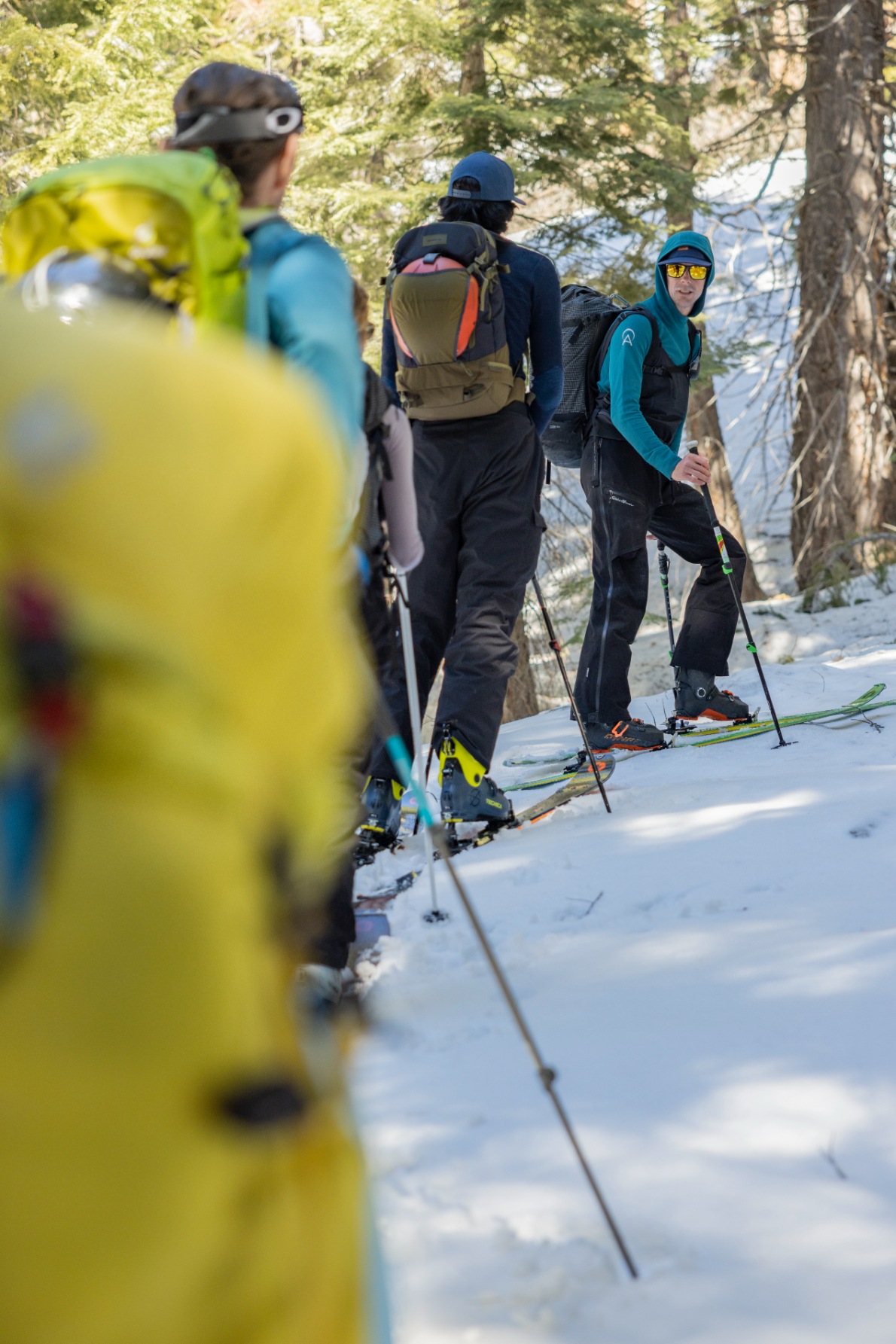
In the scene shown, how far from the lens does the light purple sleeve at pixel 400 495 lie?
11.1 ft

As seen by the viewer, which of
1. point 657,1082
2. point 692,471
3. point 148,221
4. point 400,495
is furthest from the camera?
point 692,471

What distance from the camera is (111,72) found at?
11.0 metres

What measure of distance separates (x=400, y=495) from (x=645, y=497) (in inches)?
127

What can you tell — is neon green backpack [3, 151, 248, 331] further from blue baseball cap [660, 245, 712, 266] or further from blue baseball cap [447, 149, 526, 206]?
blue baseball cap [660, 245, 712, 266]

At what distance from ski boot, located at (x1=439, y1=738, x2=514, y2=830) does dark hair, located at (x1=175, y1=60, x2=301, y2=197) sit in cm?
280

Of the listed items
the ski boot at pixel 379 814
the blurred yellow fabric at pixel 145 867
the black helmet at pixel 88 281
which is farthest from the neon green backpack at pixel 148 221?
the ski boot at pixel 379 814

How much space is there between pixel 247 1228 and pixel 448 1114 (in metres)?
2.04

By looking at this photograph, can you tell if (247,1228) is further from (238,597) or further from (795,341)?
(795,341)

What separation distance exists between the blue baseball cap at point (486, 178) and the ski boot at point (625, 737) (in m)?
2.83

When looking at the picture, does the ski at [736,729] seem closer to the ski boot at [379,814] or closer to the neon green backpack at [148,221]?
the ski boot at [379,814]

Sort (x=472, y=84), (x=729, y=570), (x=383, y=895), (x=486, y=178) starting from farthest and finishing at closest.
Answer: (x=472, y=84) → (x=729, y=570) → (x=486, y=178) → (x=383, y=895)

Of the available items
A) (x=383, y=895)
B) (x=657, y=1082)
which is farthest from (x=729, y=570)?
(x=657, y=1082)

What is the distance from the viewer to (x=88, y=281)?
1861mm

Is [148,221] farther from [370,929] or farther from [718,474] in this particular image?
[718,474]
